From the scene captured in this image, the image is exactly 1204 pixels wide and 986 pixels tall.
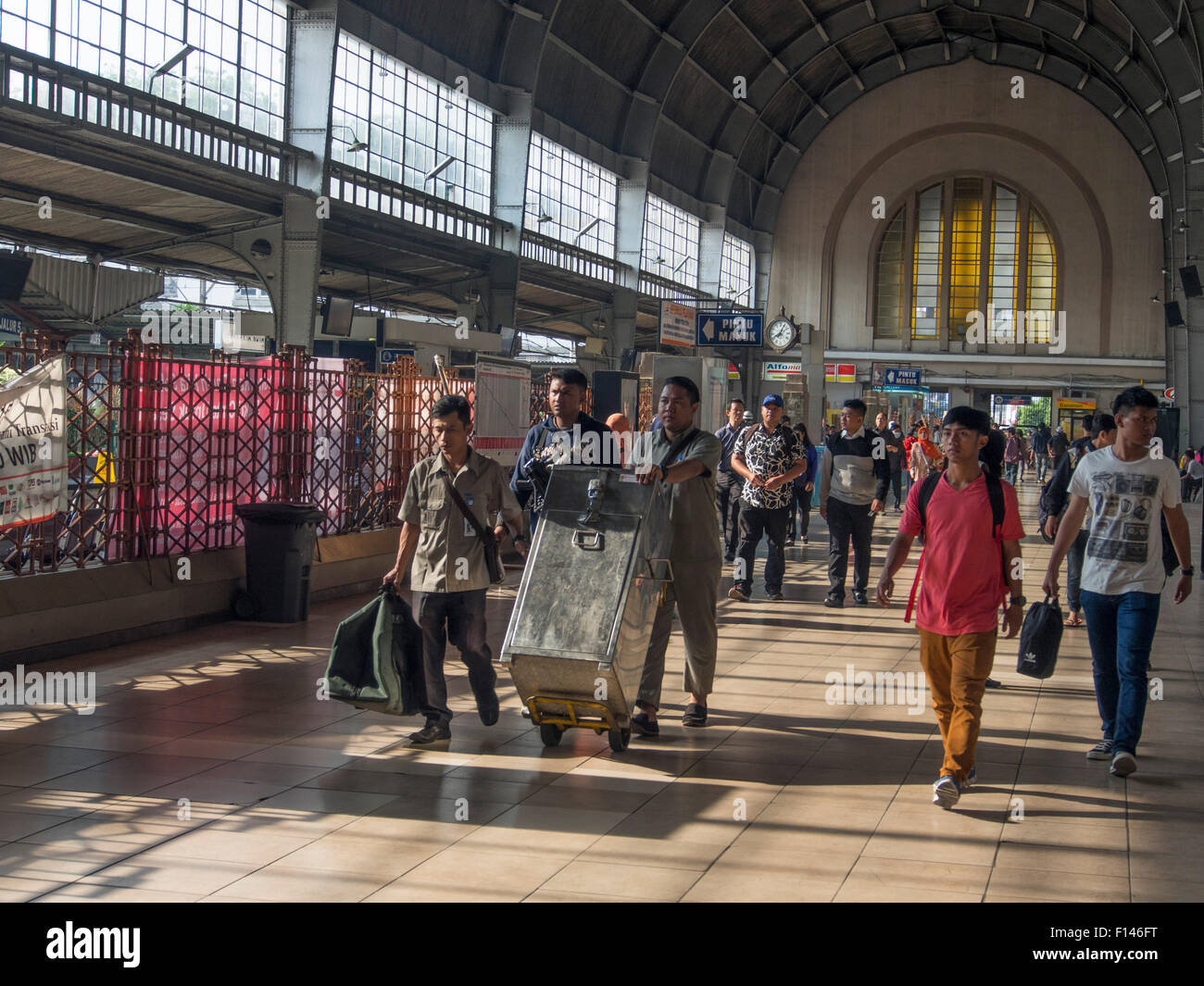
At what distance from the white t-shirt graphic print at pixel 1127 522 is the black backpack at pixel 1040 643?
0.25 m

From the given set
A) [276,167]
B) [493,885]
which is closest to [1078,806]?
[493,885]

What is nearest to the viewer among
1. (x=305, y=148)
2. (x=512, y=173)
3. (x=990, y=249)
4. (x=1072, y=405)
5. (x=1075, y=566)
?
(x=1075, y=566)

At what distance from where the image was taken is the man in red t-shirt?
5520 millimetres

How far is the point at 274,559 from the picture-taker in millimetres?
10070

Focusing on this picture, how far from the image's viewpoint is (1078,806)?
5535 mm

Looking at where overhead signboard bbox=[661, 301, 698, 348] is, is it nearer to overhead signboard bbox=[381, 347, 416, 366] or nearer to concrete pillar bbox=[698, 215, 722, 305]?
overhead signboard bbox=[381, 347, 416, 366]

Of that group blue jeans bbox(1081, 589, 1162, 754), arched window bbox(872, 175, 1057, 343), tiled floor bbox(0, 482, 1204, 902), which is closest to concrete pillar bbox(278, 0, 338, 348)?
tiled floor bbox(0, 482, 1204, 902)

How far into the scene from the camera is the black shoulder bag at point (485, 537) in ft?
21.4

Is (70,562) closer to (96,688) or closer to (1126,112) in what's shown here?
(96,688)

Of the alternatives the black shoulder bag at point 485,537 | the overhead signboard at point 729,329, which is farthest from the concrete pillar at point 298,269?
the black shoulder bag at point 485,537

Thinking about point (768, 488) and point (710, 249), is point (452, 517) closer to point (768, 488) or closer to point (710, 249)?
point (768, 488)

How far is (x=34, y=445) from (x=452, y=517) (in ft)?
11.1

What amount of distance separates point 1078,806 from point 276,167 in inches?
724

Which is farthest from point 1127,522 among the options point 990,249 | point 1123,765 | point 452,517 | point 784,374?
point 990,249
